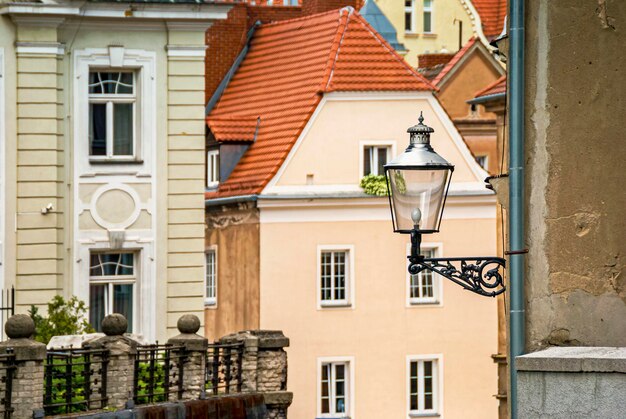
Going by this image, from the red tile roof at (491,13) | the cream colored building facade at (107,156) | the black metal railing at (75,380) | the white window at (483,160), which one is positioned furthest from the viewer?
the red tile roof at (491,13)

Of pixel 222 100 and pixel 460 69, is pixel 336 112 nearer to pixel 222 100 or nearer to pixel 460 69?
pixel 222 100

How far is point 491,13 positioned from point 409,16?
2.32 metres

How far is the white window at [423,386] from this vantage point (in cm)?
4278

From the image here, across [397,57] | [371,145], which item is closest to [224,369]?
[371,145]

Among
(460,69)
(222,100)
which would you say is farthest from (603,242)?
(460,69)

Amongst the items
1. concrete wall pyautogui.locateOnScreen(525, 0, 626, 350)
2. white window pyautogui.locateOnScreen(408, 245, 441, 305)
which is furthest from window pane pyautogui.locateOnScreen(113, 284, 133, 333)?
concrete wall pyautogui.locateOnScreen(525, 0, 626, 350)

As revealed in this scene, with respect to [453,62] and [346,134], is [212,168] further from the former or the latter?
[453,62]

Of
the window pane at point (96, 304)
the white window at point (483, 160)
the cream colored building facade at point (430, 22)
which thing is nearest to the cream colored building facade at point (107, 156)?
the window pane at point (96, 304)

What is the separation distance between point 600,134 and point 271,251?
105 feet

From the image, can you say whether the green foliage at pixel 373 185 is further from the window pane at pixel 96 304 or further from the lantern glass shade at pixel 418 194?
the lantern glass shade at pixel 418 194

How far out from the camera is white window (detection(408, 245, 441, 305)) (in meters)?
43.4

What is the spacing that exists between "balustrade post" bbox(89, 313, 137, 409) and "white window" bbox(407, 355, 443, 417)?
17.5m

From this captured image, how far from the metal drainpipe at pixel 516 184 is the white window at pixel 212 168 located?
3370cm

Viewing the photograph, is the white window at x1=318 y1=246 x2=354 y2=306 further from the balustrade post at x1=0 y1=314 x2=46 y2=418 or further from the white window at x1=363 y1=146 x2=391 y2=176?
the balustrade post at x1=0 y1=314 x2=46 y2=418
